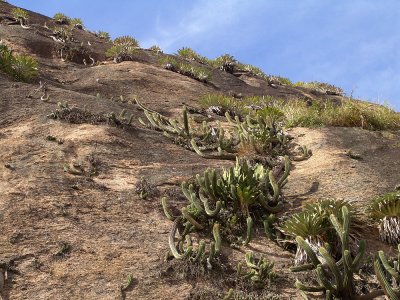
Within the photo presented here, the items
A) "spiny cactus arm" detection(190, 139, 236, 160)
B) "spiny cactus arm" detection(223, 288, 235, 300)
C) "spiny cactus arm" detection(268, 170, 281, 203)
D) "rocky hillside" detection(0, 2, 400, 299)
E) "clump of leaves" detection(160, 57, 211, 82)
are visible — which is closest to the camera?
"spiny cactus arm" detection(223, 288, 235, 300)

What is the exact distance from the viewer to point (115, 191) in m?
8.11

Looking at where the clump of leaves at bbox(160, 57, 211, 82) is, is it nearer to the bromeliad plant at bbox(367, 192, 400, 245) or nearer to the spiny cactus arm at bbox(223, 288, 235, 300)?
the bromeliad plant at bbox(367, 192, 400, 245)

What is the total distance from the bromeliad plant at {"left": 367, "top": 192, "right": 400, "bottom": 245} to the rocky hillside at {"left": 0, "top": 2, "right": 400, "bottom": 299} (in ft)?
0.42

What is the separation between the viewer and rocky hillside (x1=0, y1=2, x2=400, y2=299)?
5977mm

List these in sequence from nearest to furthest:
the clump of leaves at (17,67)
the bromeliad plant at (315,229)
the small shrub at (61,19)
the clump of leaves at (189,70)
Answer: the bromeliad plant at (315,229), the clump of leaves at (17,67), the clump of leaves at (189,70), the small shrub at (61,19)

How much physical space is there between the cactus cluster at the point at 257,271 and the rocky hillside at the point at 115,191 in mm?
91

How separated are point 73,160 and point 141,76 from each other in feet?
26.7

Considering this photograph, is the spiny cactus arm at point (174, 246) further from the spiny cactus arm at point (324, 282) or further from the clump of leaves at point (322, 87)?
the clump of leaves at point (322, 87)

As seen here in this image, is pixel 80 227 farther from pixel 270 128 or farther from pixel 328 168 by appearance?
pixel 270 128

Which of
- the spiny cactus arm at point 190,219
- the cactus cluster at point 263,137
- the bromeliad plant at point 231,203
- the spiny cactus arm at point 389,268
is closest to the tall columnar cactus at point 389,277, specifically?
the spiny cactus arm at point 389,268

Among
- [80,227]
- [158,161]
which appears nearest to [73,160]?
[158,161]

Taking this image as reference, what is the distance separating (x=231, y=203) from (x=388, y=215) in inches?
84.7

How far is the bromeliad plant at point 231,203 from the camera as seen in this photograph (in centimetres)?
718

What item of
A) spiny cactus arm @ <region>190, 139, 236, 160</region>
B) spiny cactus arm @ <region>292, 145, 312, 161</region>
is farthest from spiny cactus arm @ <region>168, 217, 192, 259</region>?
spiny cactus arm @ <region>292, 145, 312, 161</region>
